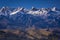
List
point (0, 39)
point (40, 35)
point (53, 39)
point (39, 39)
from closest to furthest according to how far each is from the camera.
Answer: point (53, 39)
point (40, 35)
point (39, 39)
point (0, 39)

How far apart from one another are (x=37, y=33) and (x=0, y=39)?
1218 inches

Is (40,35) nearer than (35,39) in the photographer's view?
Yes

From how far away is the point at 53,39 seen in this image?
92.5 metres

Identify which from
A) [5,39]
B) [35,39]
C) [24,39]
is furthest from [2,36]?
[35,39]

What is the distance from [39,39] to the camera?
109 meters

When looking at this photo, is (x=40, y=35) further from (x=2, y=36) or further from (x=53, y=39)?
(x=2, y=36)

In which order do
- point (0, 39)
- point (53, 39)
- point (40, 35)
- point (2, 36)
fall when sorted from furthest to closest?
1. point (2, 36)
2. point (0, 39)
3. point (40, 35)
4. point (53, 39)

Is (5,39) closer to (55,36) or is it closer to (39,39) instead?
(39,39)

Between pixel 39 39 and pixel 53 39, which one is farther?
pixel 39 39

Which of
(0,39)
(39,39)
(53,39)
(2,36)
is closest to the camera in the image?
(53,39)

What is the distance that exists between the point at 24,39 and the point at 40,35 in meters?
16.6

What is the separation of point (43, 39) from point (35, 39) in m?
5.11

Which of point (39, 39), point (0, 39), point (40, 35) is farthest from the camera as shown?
point (0, 39)

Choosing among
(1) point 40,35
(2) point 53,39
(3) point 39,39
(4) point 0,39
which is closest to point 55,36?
(2) point 53,39
